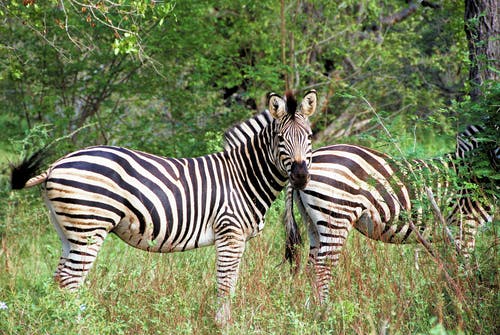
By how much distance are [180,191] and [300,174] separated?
1036mm

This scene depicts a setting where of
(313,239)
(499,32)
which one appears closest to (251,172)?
(313,239)

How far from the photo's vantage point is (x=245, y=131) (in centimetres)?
608

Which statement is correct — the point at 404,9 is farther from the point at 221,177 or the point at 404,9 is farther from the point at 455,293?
the point at 455,293

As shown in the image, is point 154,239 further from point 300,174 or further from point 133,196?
point 300,174

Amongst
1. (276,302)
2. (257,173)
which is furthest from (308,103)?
(276,302)

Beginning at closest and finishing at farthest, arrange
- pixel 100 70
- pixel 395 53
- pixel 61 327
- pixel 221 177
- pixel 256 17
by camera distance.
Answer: pixel 61 327, pixel 221 177, pixel 100 70, pixel 256 17, pixel 395 53

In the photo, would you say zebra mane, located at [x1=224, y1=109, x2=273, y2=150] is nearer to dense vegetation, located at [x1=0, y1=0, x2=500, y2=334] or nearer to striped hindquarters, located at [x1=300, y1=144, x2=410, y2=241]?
striped hindquarters, located at [x1=300, y1=144, x2=410, y2=241]

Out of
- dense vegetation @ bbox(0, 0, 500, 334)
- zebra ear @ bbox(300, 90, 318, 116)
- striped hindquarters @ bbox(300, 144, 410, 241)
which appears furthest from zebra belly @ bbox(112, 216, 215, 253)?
zebra ear @ bbox(300, 90, 318, 116)

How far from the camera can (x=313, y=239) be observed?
6227mm

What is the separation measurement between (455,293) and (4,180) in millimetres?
6981

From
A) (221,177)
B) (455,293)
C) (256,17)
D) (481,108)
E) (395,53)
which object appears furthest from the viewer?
(395,53)

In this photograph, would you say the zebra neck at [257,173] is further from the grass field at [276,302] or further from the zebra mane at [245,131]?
the grass field at [276,302]

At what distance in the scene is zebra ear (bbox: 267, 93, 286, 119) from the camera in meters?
5.67

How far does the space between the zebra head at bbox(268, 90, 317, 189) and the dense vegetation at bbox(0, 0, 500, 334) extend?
1.99ft
